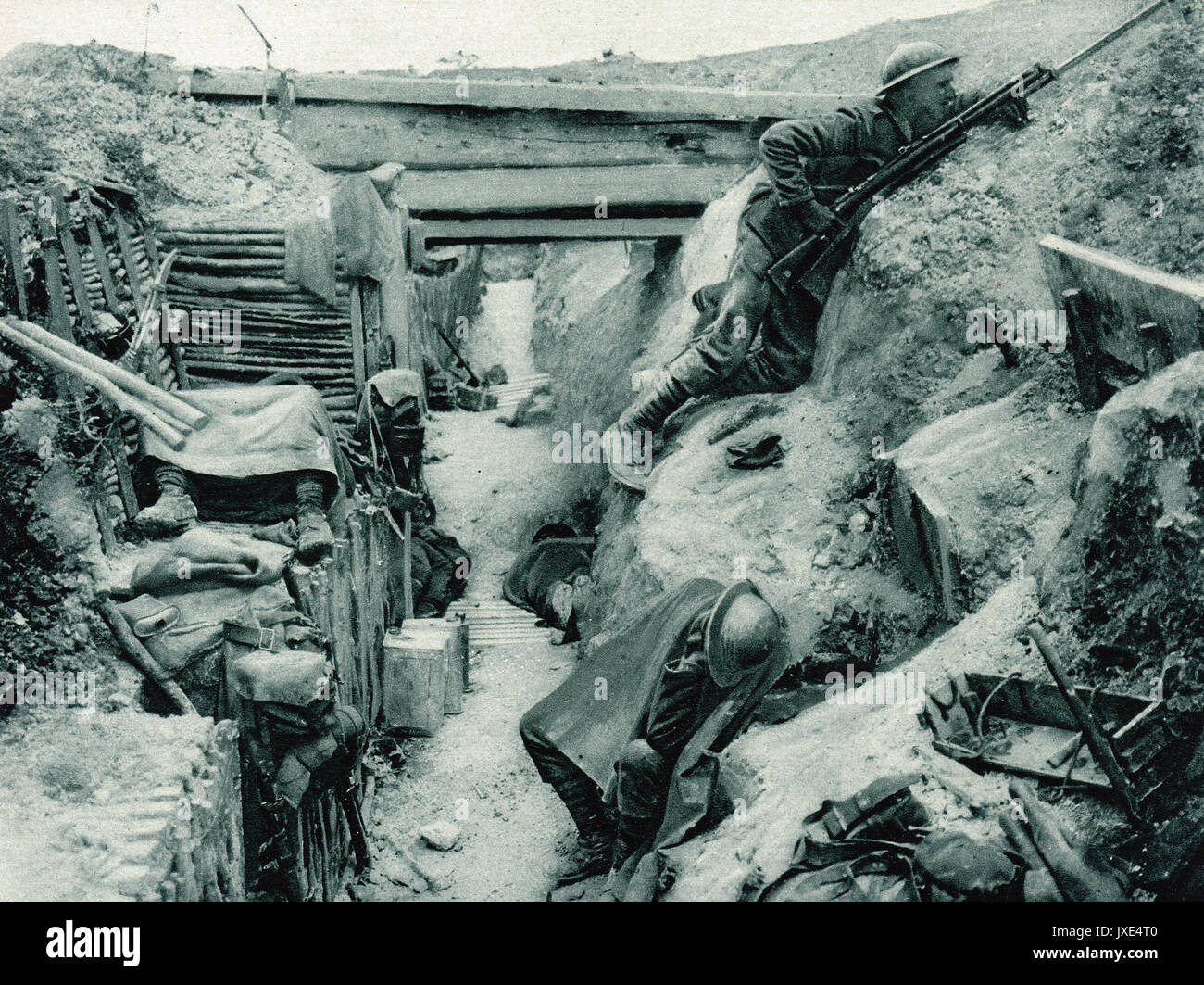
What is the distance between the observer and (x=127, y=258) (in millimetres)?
8234

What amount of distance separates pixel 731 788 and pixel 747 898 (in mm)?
1194

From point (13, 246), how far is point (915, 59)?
21.8 ft

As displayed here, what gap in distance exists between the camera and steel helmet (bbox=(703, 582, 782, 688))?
6.09m

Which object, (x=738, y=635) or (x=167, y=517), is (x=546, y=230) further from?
(x=738, y=635)

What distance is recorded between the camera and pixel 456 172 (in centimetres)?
1186

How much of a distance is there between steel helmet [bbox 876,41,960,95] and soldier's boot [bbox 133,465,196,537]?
243 inches

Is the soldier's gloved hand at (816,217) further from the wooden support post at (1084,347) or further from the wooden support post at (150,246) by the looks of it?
the wooden support post at (150,246)

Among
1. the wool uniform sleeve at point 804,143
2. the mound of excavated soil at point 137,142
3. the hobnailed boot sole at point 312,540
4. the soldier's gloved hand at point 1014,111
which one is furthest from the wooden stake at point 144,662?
the soldier's gloved hand at point 1014,111

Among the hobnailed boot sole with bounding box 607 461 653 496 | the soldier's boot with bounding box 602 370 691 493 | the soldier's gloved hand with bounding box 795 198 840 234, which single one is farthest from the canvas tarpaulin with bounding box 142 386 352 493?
the soldier's gloved hand with bounding box 795 198 840 234

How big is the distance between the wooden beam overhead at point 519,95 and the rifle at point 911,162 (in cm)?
297

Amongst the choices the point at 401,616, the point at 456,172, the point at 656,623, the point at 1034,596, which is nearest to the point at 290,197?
the point at 456,172

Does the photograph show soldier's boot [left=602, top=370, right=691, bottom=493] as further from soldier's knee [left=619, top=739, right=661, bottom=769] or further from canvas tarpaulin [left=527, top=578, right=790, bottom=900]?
soldier's knee [left=619, top=739, right=661, bottom=769]

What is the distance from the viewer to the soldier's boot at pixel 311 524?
7.32m

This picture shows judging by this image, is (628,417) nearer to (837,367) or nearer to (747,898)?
(837,367)
